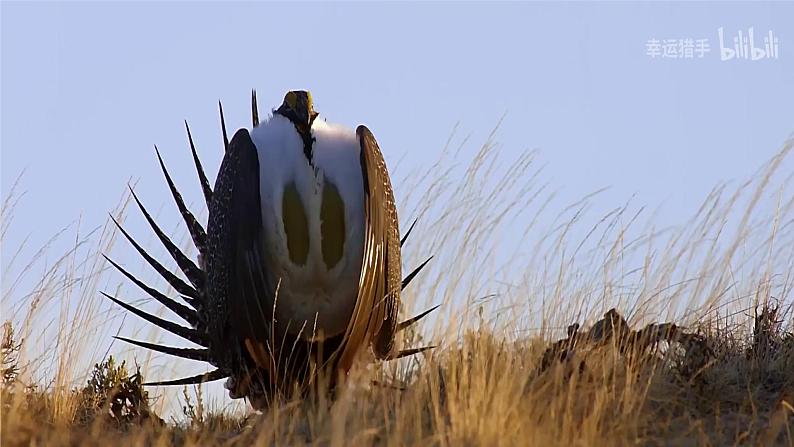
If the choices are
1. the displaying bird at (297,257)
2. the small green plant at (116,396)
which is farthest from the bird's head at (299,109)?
the small green plant at (116,396)

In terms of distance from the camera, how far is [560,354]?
4051mm

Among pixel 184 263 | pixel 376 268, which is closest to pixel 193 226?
pixel 184 263

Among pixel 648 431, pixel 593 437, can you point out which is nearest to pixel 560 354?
pixel 648 431

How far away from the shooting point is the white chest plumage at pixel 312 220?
438 centimetres

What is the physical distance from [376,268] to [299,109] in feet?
2.11

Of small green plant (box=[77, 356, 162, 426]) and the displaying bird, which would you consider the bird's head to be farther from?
small green plant (box=[77, 356, 162, 426])

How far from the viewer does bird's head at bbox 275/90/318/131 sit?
4.51 metres

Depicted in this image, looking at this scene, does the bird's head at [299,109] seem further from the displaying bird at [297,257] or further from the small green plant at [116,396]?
the small green plant at [116,396]

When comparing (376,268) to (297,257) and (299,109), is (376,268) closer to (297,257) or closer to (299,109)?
(297,257)

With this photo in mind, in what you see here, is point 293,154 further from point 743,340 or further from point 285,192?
point 743,340

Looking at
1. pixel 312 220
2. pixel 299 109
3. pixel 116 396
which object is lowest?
pixel 116 396

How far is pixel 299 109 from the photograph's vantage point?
179 inches

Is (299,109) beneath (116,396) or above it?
above

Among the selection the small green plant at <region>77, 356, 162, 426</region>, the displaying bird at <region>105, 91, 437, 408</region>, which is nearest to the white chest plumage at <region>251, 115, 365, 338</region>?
the displaying bird at <region>105, 91, 437, 408</region>
